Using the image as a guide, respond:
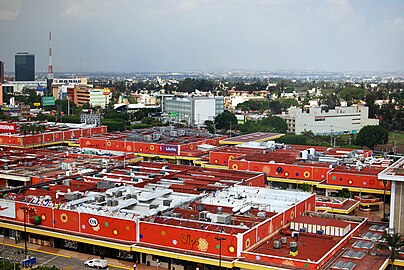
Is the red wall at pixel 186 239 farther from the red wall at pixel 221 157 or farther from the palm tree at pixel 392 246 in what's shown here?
the red wall at pixel 221 157

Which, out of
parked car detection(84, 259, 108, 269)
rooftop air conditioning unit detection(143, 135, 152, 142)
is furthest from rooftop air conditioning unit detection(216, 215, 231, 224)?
rooftop air conditioning unit detection(143, 135, 152, 142)

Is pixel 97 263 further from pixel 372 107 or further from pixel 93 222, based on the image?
pixel 372 107

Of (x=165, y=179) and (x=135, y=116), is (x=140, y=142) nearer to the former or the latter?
(x=165, y=179)

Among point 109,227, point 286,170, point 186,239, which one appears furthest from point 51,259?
point 286,170

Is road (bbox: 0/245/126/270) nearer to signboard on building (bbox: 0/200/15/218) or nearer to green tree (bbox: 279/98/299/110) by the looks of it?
signboard on building (bbox: 0/200/15/218)

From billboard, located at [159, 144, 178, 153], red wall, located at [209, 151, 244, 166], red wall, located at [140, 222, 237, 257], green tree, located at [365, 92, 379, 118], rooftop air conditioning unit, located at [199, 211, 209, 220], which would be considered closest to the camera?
red wall, located at [140, 222, 237, 257]

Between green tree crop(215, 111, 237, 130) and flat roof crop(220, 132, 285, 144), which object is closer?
flat roof crop(220, 132, 285, 144)
